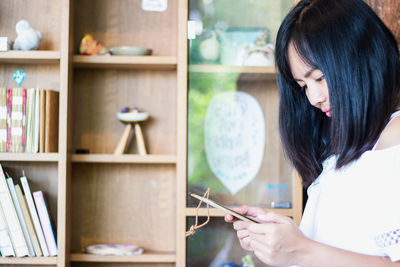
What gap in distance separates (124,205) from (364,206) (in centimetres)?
137

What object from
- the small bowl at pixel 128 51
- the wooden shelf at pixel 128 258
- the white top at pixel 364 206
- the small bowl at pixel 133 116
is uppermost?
the small bowl at pixel 128 51

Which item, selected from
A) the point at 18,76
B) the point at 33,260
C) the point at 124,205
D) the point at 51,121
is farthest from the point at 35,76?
the point at 33,260

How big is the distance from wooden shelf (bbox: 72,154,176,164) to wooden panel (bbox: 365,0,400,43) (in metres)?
0.92

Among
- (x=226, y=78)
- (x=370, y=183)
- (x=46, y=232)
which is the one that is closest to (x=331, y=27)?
(x=370, y=183)

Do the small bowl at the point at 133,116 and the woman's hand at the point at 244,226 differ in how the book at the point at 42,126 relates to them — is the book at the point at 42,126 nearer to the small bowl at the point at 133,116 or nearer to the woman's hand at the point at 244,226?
the small bowl at the point at 133,116

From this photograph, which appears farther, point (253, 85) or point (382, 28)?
point (253, 85)

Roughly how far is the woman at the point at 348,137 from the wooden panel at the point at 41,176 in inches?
48.2

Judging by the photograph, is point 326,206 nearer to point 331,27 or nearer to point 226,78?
point 331,27

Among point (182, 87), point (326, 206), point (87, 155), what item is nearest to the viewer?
point (326, 206)

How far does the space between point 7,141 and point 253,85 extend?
0.98 meters

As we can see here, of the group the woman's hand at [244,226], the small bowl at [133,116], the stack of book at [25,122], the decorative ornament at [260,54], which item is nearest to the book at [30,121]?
the stack of book at [25,122]

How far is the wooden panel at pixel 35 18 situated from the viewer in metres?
2.09

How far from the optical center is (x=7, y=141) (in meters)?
1.87

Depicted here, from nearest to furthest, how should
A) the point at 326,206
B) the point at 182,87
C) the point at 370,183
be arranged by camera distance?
the point at 370,183, the point at 326,206, the point at 182,87
